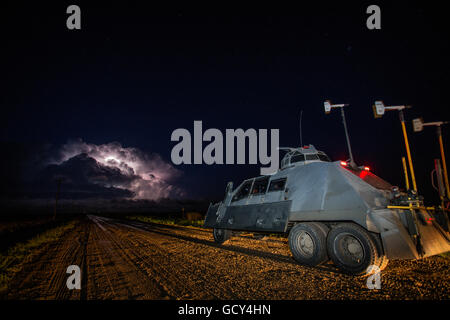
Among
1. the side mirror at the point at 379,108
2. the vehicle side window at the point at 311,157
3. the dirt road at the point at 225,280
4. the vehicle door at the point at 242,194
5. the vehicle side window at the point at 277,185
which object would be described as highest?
the side mirror at the point at 379,108

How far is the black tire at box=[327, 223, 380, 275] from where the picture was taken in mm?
4129

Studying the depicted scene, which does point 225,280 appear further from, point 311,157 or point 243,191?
point 311,157

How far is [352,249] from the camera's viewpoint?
14.6 ft

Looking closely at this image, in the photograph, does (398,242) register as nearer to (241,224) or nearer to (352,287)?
(352,287)

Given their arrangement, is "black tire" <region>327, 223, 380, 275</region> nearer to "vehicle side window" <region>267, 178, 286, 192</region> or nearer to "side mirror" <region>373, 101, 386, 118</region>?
"vehicle side window" <region>267, 178, 286, 192</region>

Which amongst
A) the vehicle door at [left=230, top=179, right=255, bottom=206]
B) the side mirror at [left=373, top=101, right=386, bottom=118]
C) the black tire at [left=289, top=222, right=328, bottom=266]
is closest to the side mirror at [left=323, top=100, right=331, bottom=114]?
the side mirror at [left=373, top=101, right=386, bottom=118]

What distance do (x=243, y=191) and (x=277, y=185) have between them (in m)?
1.86

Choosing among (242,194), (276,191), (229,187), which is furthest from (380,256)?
(229,187)

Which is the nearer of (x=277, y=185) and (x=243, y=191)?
(x=277, y=185)

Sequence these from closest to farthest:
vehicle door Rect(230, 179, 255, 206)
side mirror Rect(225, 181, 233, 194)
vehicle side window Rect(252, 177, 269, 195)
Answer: vehicle side window Rect(252, 177, 269, 195) → vehicle door Rect(230, 179, 255, 206) → side mirror Rect(225, 181, 233, 194)

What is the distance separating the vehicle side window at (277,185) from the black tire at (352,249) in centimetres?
196

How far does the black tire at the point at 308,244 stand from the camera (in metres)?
4.88

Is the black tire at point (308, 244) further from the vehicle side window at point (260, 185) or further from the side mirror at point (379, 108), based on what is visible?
the side mirror at point (379, 108)

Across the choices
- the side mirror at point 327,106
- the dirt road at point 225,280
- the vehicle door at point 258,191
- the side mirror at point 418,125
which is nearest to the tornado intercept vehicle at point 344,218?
the vehicle door at point 258,191
